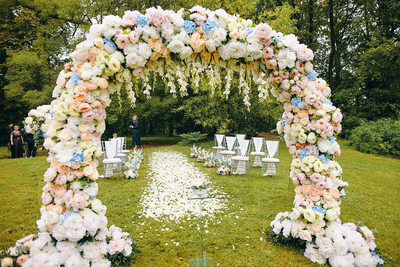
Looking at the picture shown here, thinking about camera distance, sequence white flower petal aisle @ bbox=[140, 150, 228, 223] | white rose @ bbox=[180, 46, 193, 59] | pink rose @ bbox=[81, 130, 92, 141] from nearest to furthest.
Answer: pink rose @ bbox=[81, 130, 92, 141] → white rose @ bbox=[180, 46, 193, 59] → white flower petal aisle @ bbox=[140, 150, 228, 223]

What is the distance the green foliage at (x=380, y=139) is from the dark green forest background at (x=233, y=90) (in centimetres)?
479

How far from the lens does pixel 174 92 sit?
3330 mm

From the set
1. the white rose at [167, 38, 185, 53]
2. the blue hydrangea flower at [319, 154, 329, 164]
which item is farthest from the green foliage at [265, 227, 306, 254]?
the white rose at [167, 38, 185, 53]

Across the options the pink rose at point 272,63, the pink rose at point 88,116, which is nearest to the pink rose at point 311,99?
the pink rose at point 272,63

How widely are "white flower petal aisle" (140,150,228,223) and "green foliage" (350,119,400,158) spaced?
33.5 feet

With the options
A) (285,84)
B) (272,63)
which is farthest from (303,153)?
(272,63)

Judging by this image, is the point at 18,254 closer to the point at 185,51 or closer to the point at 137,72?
the point at 137,72

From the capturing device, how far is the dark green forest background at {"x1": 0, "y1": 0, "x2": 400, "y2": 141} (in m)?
15.4

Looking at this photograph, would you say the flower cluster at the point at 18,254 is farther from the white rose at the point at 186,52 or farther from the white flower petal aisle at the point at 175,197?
the white rose at the point at 186,52

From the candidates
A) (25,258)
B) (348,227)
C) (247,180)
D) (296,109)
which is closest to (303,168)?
(296,109)

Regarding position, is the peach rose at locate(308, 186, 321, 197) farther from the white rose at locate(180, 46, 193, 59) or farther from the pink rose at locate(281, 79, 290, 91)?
the white rose at locate(180, 46, 193, 59)

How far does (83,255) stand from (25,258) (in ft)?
2.23

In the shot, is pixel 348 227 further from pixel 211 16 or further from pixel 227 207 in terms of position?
pixel 211 16

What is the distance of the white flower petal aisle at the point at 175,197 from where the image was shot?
5258 millimetres
